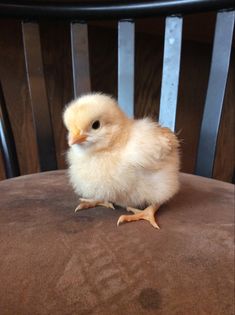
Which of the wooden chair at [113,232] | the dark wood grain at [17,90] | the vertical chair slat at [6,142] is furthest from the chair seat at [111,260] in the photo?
the dark wood grain at [17,90]

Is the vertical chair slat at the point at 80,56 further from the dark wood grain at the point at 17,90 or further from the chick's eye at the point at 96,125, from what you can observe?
the chick's eye at the point at 96,125

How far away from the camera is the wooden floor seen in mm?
829

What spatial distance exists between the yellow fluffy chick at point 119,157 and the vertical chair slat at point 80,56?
0.27 m

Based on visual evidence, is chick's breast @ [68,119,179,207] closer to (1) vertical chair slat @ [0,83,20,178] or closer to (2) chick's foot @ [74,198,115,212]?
(2) chick's foot @ [74,198,115,212]

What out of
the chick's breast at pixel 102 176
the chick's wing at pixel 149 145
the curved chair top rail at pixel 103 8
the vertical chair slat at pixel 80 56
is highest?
the curved chair top rail at pixel 103 8

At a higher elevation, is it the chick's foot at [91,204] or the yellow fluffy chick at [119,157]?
the yellow fluffy chick at [119,157]

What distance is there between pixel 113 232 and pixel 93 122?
0.38 feet

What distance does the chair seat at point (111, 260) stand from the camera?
0.28 metres

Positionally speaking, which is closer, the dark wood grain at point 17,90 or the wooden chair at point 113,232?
the wooden chair at point 113,232

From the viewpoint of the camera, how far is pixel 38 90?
0.67 m

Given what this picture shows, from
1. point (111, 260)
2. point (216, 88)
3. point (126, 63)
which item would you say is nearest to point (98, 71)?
point (126, 63)

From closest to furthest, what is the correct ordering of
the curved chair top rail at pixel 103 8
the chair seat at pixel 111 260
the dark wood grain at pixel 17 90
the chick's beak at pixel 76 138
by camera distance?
the chair seat at pixel 111 260 < the chick's beak at pixel 76 138 < the curved chair top rail at pixel 103 8 < the dark wood grain at pixel 17 90

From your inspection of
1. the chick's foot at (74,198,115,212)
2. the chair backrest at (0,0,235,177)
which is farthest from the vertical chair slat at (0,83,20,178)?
the chick's foot at (74,198,115,212)

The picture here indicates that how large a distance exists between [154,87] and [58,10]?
463mm
